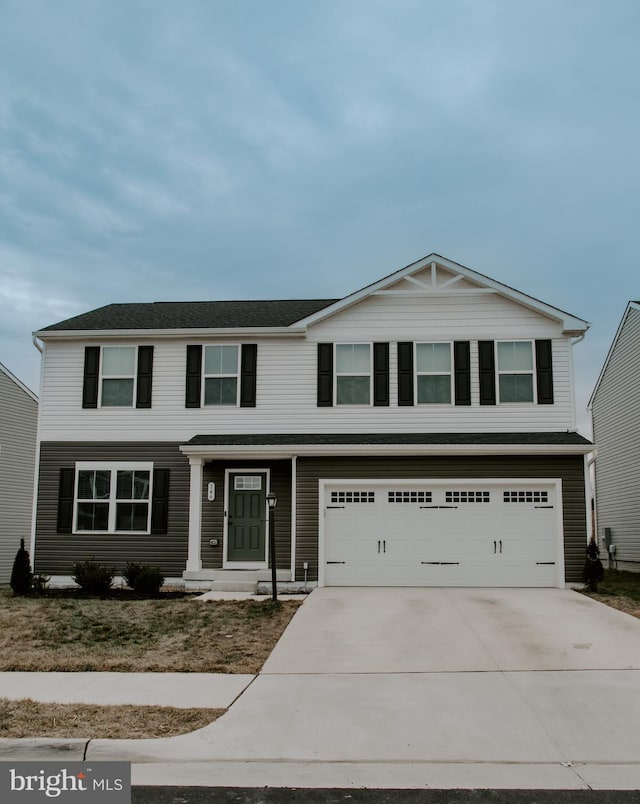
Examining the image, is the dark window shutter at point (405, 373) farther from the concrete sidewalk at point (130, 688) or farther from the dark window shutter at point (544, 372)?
the concrete sidewalk at point (130, 688)

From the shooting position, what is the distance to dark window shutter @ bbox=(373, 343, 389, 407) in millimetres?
16156

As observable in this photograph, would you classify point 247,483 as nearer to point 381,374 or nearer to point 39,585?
point 381,374

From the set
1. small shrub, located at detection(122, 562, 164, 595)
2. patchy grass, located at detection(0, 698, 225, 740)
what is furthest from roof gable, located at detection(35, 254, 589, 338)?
patchy grass, located at detection(0, 698, 225, 740)

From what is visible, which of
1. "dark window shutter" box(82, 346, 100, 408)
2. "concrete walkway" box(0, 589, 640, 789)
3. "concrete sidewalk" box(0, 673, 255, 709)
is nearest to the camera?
"concrete walkway" box(0, 589, 640, 789)

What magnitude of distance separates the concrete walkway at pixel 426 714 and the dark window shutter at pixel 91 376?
8.02m

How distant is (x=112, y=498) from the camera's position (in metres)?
16.2

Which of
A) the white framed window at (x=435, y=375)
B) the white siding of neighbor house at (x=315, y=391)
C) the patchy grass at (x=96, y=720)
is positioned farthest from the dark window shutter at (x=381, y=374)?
the patchy grass at (x=96, y=720)

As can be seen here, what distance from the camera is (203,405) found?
16469 mm

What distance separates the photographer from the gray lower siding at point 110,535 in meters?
15.9

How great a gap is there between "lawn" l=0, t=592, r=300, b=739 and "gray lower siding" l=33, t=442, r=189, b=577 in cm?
209

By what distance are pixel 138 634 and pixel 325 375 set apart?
7569 millimetres

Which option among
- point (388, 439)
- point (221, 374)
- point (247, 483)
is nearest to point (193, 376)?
point (221, 374)

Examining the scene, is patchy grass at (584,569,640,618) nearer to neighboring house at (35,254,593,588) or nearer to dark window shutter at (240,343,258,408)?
neighboring house at (35,254,593,588)

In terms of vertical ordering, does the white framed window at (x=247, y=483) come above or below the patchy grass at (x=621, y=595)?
above
